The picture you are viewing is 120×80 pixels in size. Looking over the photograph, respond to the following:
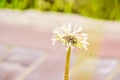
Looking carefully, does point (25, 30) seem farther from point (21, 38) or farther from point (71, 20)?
point (71, 20)

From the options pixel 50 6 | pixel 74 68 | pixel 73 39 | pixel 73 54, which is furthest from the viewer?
pixel 50 6

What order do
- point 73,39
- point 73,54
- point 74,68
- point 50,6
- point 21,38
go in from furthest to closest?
point 50,6 → point 21,38 → point 73,54 → point 74,68 → point 73,39

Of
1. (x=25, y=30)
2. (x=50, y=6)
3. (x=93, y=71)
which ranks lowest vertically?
(x=93, y=71)

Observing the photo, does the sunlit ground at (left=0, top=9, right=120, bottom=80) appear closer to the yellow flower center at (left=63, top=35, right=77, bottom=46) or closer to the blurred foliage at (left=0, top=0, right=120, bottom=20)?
the blurred foliage at (left=0, top=0, right=120, bottom=20)

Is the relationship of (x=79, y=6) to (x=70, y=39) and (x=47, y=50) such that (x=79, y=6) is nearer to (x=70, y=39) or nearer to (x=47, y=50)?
(x=47, y=50)

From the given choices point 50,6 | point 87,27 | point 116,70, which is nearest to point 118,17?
point 87,27

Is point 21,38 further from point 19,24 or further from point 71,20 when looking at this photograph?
point 71,20

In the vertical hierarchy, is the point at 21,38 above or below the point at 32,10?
below

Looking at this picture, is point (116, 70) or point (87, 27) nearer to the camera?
point (116, 70)
